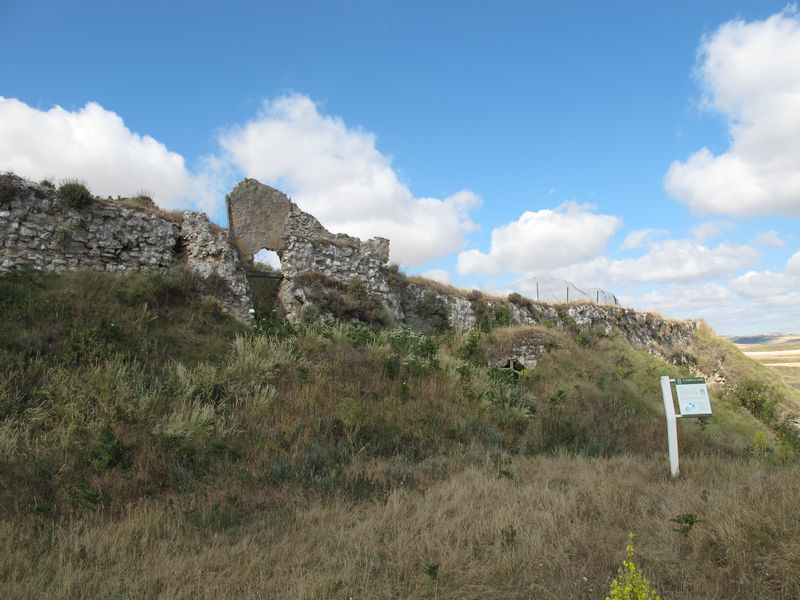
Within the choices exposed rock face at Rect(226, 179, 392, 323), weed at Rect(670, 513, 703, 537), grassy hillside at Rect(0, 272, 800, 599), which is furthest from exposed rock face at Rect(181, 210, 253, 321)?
weed at Rect(670, 513, 703, 537)

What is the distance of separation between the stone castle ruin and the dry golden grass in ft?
27.7

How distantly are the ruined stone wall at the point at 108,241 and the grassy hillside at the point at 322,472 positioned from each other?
102 cm

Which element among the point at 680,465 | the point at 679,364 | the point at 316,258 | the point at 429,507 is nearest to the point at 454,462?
the point at 429,507

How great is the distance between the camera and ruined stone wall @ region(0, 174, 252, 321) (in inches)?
410

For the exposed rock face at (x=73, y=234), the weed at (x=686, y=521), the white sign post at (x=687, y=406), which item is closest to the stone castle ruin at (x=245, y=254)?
the exposed rock face at (x=73, y=234)

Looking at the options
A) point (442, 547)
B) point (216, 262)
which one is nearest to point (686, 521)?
point (442, 547)

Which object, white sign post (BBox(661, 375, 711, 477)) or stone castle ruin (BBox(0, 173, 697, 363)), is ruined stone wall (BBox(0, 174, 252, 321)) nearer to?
stone castle ruin (BBox(0, 173, 697, 363))

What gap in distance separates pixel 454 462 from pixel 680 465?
3.28 m

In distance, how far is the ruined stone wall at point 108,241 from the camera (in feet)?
34.2

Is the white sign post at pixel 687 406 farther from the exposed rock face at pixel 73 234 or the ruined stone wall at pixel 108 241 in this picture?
the exposed rock face at pixel 73 234

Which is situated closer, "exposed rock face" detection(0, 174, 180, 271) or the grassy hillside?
the grassy hillside

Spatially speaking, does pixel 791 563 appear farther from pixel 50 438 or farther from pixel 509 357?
pixel 509 357

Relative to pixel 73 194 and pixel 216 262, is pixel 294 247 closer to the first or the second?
pixel 216 262

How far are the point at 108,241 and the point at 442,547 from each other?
11.9m
